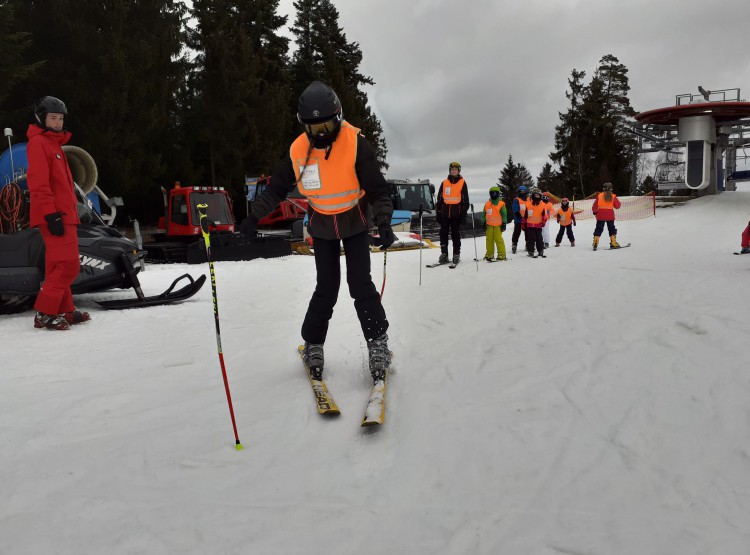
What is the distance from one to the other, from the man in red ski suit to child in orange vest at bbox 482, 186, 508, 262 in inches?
298

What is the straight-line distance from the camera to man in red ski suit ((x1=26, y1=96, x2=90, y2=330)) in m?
4.72

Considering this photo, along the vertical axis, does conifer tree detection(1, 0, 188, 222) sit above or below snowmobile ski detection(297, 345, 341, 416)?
above

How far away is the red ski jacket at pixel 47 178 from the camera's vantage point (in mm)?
4695

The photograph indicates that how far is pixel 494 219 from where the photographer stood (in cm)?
1041

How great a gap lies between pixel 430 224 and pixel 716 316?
14.5m

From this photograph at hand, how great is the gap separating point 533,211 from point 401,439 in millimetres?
9130

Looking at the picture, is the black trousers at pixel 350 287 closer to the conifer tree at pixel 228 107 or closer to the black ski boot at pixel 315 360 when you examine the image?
the black ski boot at pixel 315 360

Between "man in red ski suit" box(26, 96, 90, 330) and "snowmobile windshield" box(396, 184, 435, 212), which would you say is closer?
"man in red ski suit" box(26, 96, 90, 330)

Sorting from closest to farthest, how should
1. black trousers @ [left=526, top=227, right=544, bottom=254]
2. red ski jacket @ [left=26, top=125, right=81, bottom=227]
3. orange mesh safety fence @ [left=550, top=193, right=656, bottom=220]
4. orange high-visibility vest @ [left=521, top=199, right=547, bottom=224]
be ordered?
red ski jacket @ [left=26, top=125, right=81, bottom=227] < orange high-visibility vest @ [left=521, top=199, right=547, bottom=224] < black trousers @ [left=526, top=227, right=544, bottom=254] < orange mesh safety fence @ [left=550, top=193, right=656, bottom=220]

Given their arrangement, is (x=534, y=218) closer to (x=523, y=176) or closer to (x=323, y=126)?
(x=323, y=126)

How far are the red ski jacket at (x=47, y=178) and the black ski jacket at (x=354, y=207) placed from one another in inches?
105

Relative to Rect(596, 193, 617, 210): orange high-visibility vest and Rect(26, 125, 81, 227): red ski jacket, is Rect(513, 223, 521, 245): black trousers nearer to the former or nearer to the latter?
Rect(596, 193, 617, 210): orange high-visibility vest

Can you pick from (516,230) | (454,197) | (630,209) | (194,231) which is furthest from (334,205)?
(630,209)

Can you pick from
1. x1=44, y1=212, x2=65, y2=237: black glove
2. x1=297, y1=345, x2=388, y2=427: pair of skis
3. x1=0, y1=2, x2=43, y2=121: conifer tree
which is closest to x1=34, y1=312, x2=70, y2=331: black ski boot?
Result: x1=44, y1=212, x2=65, y2=237: black glove
